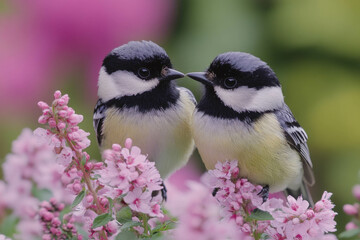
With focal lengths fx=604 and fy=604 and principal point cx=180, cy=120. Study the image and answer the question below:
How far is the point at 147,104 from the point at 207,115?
0.18 m

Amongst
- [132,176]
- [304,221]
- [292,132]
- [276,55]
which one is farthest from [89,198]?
[276,55]

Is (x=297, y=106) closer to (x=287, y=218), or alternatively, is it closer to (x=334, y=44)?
(x=334, y=44)

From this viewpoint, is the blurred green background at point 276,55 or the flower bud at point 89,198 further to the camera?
the blurred green background at point 276,55

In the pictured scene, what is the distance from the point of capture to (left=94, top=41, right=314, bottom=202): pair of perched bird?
1449 millimetres

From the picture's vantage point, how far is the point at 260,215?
1141mm

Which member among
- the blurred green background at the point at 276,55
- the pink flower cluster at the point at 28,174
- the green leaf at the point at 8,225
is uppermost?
the blurred green background at the point at 276,55

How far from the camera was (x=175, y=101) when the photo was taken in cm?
161

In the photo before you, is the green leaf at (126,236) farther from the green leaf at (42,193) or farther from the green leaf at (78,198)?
the green leaf at (42,193)

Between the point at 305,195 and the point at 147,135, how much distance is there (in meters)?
0.61

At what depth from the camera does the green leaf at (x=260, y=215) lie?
1124 millimetres

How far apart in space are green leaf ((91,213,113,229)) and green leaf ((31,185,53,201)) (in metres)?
0.39

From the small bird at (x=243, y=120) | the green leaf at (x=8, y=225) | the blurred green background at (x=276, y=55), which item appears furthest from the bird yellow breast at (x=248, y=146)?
the blurred green background at (x=276, y=55)

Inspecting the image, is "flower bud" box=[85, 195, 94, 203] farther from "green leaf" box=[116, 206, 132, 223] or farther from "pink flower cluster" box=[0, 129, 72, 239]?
"pink flower cluster" box=[0, 129, 72, 239]

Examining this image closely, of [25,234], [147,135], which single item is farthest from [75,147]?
[147,135]
